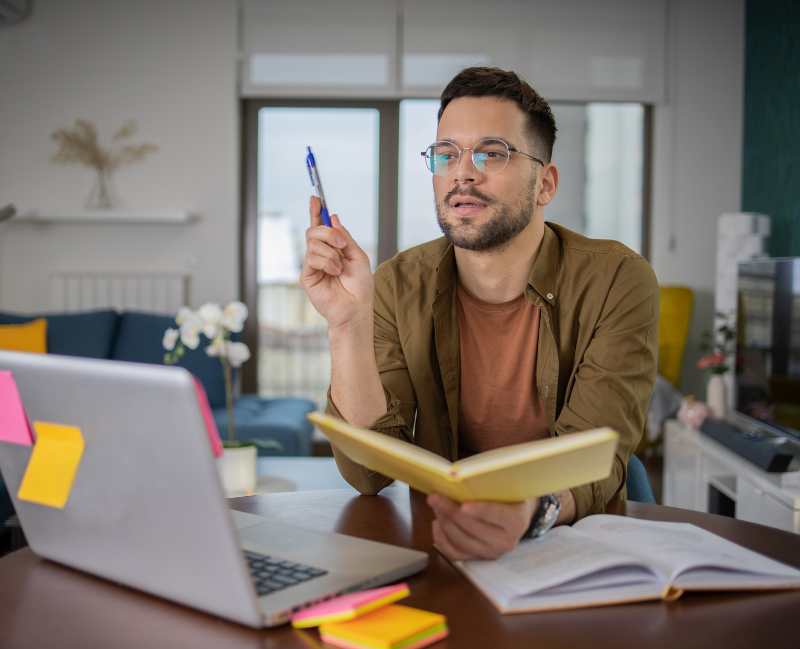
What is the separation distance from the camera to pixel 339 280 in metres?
1.27

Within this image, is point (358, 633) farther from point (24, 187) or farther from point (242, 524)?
point (24, 187)

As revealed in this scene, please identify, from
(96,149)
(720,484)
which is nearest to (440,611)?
(720,484)

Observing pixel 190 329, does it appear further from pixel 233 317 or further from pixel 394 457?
pixel 394 457

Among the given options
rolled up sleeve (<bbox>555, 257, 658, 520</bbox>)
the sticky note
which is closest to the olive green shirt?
rolled up sleeve (<bbox>555, 257, 658, 520</bbox>)

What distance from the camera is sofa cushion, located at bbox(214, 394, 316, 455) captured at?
3508 mm

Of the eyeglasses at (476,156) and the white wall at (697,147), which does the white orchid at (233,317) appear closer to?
the eyeglasses at (476,156)

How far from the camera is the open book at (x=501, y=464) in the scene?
0.73m

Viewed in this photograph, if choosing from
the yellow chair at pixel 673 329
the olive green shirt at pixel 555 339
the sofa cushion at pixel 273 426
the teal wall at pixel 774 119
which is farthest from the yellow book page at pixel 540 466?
the yellow chair at pixel 673 329

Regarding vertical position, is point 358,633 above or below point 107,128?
below

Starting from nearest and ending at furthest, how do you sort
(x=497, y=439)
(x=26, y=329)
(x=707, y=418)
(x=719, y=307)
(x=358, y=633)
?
(x=358, y=633) → (x=497, y=439) → (x=707, y=418) → (x=26, y=329) → (x=719, y=307)

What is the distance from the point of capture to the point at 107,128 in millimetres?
5047

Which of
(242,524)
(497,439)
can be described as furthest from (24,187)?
(242,524)

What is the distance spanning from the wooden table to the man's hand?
29 mm

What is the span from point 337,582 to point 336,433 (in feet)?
0.49
